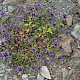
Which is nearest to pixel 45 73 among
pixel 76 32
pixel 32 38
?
pixel 32 38

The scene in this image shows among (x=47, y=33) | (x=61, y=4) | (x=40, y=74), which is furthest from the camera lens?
(x=61, y=4)

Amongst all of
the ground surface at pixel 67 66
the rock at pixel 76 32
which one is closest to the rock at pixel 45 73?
the ground surface at pixel 67 66

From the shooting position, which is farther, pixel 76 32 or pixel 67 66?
pixel 76 32

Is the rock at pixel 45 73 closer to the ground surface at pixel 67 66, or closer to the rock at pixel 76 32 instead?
the ground surface at pixel 67 66

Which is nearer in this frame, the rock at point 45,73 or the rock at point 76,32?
the rock at point 45,73

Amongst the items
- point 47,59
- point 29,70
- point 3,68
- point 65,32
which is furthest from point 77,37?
point 3,68

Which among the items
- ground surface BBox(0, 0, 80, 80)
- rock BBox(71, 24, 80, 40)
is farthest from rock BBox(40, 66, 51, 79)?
rock BBox(71, 24, 80, 40)

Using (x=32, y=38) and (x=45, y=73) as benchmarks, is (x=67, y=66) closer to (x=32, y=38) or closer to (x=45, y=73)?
(x=45, y=73)

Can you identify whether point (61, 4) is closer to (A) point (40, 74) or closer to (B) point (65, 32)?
(B) point (65, 32)
